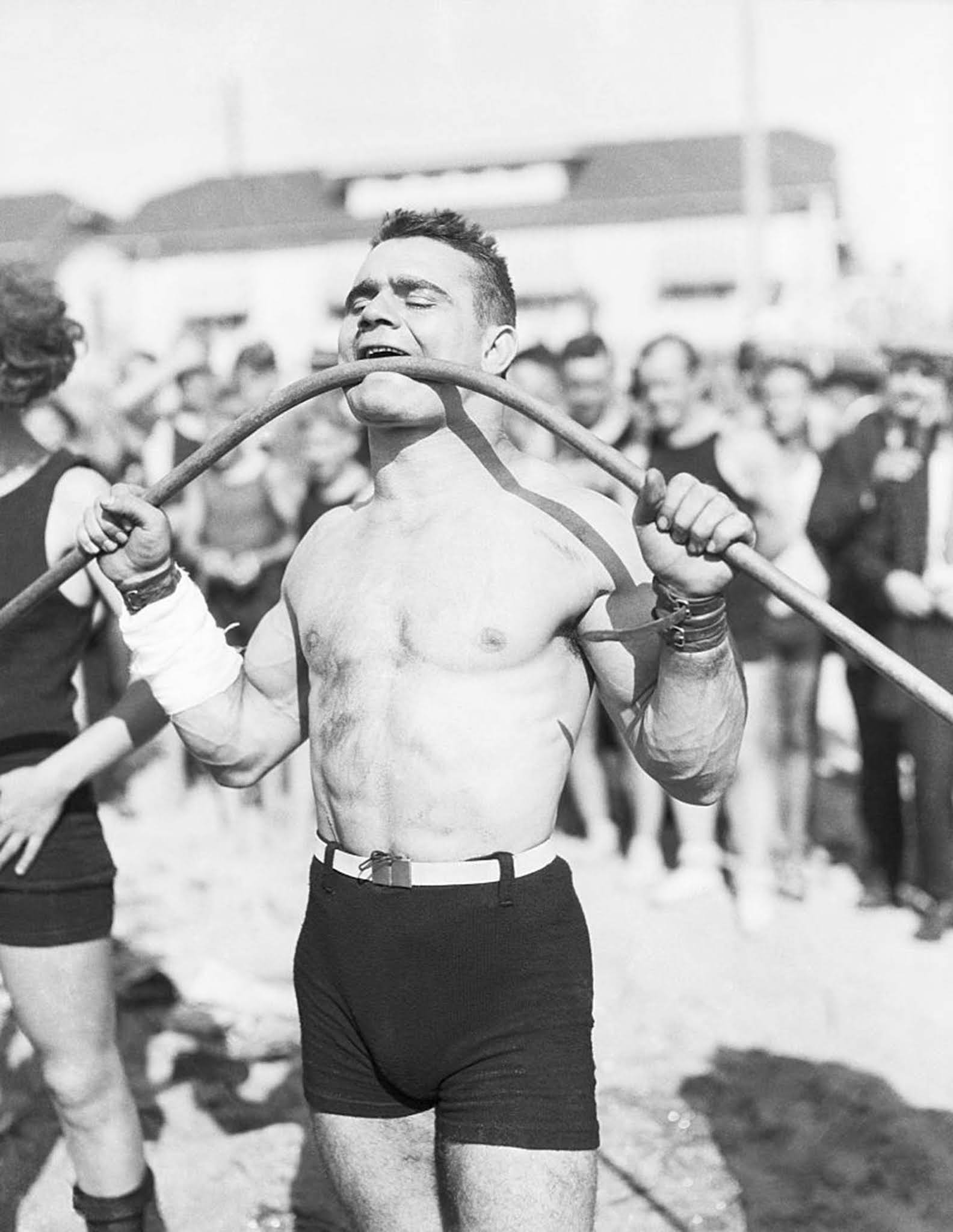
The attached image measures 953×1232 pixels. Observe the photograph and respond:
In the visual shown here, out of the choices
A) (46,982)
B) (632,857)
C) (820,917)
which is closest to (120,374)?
(632,857)

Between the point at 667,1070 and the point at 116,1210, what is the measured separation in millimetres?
2017

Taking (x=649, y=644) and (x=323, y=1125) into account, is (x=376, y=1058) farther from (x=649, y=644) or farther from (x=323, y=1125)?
(x=649, y=644)

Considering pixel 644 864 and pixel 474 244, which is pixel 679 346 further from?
pixel 474 244

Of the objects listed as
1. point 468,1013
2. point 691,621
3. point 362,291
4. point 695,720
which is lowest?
point 468,1013

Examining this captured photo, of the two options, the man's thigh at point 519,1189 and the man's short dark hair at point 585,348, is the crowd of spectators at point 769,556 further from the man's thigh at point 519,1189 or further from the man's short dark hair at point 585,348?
the man's thigh at point 519,1189

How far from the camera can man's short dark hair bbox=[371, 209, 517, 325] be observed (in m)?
2.59

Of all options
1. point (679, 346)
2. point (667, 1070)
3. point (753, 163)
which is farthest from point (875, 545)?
point (753, 163)

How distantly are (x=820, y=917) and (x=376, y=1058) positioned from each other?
3846 mm

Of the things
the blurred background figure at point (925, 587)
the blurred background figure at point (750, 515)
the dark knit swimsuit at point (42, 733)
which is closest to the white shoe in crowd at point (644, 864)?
the blurred background figure at point (750, 515)

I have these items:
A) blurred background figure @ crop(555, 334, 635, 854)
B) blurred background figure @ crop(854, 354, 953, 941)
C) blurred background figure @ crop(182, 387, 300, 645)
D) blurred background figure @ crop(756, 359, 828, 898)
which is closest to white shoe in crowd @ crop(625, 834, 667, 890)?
blurred background figure @ crop(555, 334, 635, 854)

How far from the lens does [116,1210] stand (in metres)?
3.03

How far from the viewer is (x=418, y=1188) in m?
2.42

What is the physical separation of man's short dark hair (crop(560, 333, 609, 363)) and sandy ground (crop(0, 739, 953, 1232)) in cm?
224

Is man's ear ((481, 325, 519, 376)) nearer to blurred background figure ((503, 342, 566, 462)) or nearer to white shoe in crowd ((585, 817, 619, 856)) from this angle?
blurred background figure ((503, 342, 566, 462))
